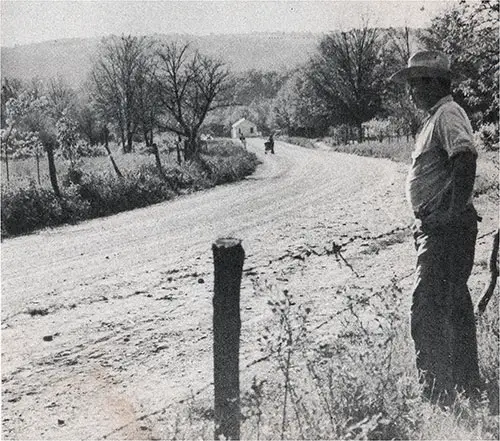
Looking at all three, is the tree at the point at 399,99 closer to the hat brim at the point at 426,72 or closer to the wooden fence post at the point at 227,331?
the hat brim at the point at 426,72

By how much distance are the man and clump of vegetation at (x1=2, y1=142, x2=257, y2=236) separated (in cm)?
1178

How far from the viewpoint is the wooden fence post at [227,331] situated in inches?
136

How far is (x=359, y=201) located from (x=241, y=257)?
13.1m

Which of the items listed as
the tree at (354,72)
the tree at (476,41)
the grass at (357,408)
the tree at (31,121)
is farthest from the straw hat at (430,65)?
the tree at (354,72)

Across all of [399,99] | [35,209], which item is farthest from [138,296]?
[399,99]

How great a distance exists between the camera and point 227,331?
11.4 feet

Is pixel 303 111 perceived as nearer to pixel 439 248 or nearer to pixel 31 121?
pixel 31 121

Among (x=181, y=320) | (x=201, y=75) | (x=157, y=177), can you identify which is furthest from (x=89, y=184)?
(x=201, y=75)

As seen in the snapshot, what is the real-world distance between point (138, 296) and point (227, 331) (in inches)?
178

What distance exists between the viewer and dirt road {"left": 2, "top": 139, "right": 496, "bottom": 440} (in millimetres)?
4844

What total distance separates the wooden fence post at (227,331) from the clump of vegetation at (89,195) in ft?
37.3

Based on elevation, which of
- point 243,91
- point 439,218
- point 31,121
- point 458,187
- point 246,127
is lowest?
point 246,127

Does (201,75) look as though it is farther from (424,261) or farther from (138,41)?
(424,261)

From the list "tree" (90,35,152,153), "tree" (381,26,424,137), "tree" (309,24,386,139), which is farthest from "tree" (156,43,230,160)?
"tree" (309,24,386,139)
